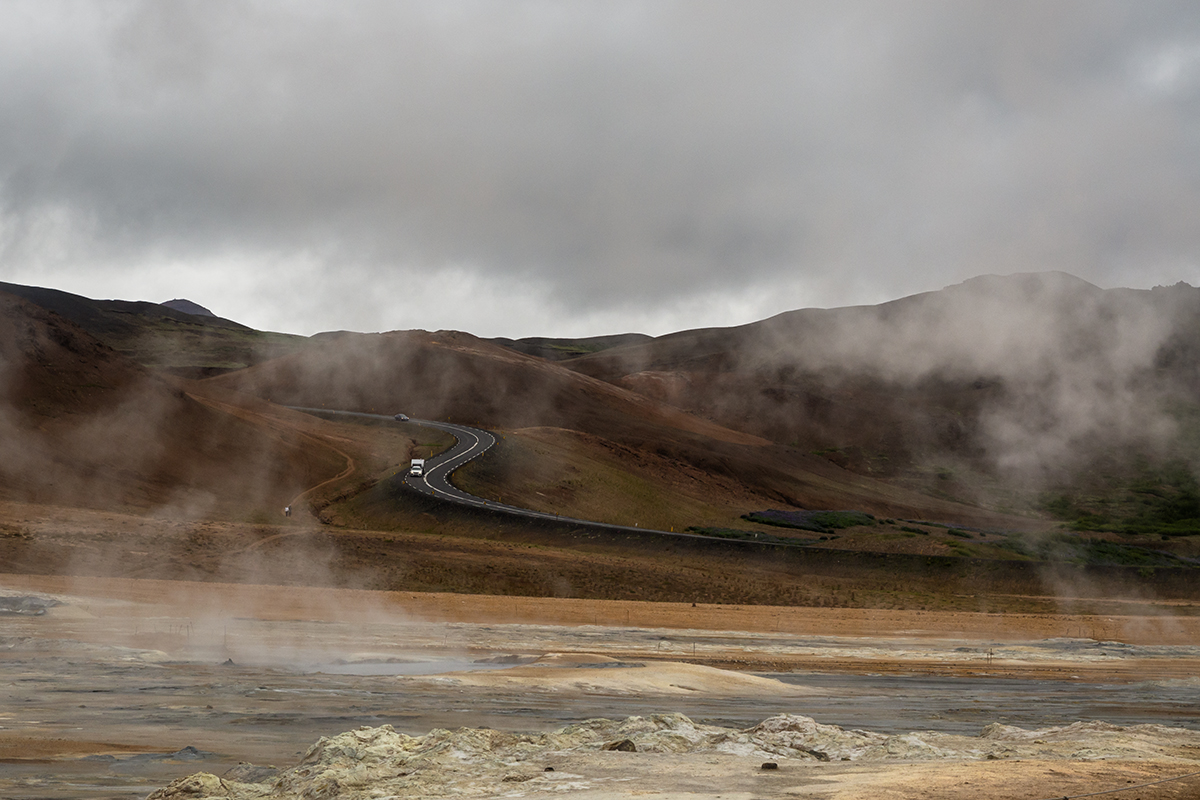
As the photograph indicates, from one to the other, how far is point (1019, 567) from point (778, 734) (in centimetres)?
3978

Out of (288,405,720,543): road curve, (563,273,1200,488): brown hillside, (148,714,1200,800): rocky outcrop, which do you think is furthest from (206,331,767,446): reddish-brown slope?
(148,714,1200,800): rocky outcrop

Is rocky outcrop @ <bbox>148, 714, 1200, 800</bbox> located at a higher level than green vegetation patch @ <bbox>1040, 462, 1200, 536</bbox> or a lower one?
lower

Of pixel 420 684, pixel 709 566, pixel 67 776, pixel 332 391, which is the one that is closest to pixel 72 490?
pixel 709 566

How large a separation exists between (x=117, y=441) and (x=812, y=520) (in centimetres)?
5422

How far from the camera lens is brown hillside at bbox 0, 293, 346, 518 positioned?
204ft

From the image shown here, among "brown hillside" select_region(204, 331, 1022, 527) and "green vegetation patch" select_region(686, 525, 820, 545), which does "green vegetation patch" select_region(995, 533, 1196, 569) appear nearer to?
"green vegetation patch" select_region(686, 525, 820, 545)

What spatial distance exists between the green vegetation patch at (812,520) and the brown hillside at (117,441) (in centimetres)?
3618

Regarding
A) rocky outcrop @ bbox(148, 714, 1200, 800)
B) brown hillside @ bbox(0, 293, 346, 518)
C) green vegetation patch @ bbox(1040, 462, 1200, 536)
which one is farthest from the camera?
green vegetation patch @ bbox(1040, 462, 1200, 536)

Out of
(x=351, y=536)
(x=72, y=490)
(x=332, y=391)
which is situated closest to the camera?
(x=351, y=536)

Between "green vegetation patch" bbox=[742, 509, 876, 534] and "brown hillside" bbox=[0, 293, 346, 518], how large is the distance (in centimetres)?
3618

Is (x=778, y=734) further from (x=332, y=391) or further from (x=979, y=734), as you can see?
(x=332, y=391)

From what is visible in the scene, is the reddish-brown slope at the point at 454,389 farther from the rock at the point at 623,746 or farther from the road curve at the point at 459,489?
the rock at the point at 623,746

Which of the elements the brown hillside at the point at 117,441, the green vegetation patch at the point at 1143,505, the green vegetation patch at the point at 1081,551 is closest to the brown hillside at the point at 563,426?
the green vegetation patch at the point at 1143,505

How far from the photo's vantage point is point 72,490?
60688 mm
